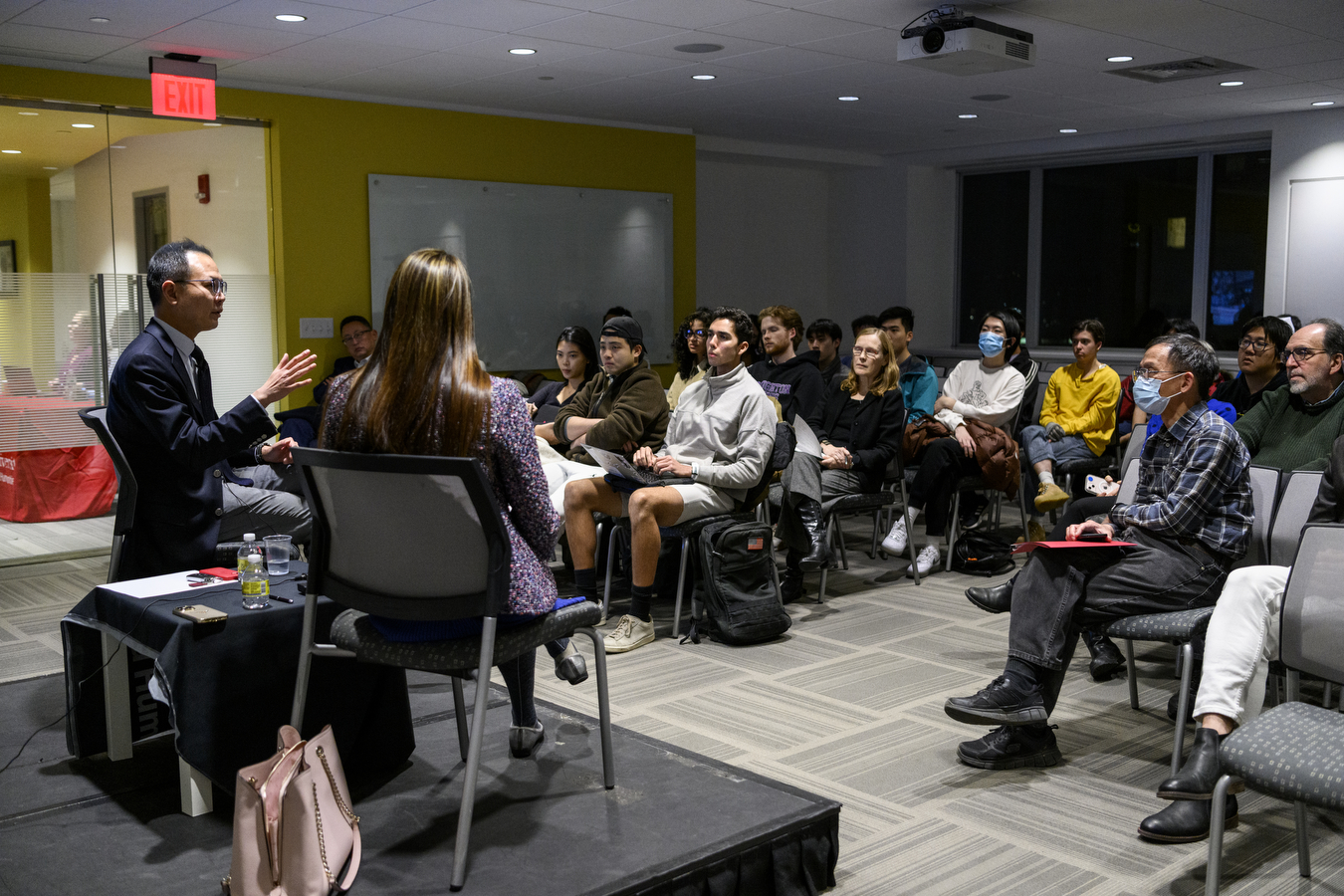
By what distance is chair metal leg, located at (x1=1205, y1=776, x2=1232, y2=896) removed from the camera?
2215 millimetres

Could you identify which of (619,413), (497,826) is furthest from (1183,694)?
(619,413)

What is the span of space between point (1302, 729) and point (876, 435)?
3397mm

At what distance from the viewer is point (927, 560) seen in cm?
594

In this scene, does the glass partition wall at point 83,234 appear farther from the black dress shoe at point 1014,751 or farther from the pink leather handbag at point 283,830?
the black dress shoe at point 1014,751

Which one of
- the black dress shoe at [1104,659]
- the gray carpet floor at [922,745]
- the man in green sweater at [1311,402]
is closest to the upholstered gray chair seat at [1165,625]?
the gray carpet floor at [922,745]

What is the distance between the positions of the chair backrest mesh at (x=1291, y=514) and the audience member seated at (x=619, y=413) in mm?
2462

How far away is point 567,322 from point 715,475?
4445 millimetres

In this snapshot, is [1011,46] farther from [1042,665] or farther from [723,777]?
[723,777]

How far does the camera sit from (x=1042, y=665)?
127 inches

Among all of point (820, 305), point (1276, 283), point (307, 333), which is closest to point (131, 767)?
point (307, 333)

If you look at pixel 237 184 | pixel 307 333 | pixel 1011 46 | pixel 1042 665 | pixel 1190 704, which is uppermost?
pixel 1011 46

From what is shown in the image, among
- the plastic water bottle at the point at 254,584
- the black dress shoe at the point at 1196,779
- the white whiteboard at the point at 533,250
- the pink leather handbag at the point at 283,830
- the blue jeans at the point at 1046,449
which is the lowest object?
the black dress shoe at the point at 1196,779

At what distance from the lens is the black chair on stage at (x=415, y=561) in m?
2.26

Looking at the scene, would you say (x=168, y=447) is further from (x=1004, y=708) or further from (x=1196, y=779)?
(x=1196, y=779)
